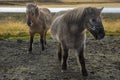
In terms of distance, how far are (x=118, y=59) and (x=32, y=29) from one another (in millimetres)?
3799

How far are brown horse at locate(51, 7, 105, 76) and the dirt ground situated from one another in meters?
0.51

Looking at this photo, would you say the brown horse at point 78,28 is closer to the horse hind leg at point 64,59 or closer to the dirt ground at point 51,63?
the horse hind leg at point 64,59

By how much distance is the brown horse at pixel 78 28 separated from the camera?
8.78 meters

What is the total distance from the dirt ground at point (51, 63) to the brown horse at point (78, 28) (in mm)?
507

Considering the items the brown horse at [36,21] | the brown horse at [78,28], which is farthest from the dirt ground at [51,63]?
the brown horse at [36,21]

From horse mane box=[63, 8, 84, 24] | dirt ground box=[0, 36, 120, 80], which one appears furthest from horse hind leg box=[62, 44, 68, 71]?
horse mane box=[63, 8, 84, 24]

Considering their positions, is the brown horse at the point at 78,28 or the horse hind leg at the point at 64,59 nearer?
the brown horse at the point at 78,28

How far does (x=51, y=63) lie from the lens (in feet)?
37.6

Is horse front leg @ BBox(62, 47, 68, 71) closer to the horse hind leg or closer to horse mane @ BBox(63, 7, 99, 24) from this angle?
the horse hind leg

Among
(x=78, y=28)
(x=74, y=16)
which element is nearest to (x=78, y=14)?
(x=74, y=16)

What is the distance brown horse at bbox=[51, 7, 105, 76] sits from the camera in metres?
8.78

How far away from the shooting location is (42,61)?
38.6ft

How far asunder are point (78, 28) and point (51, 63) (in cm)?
254

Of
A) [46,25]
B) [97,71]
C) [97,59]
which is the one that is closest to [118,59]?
[97,59]
